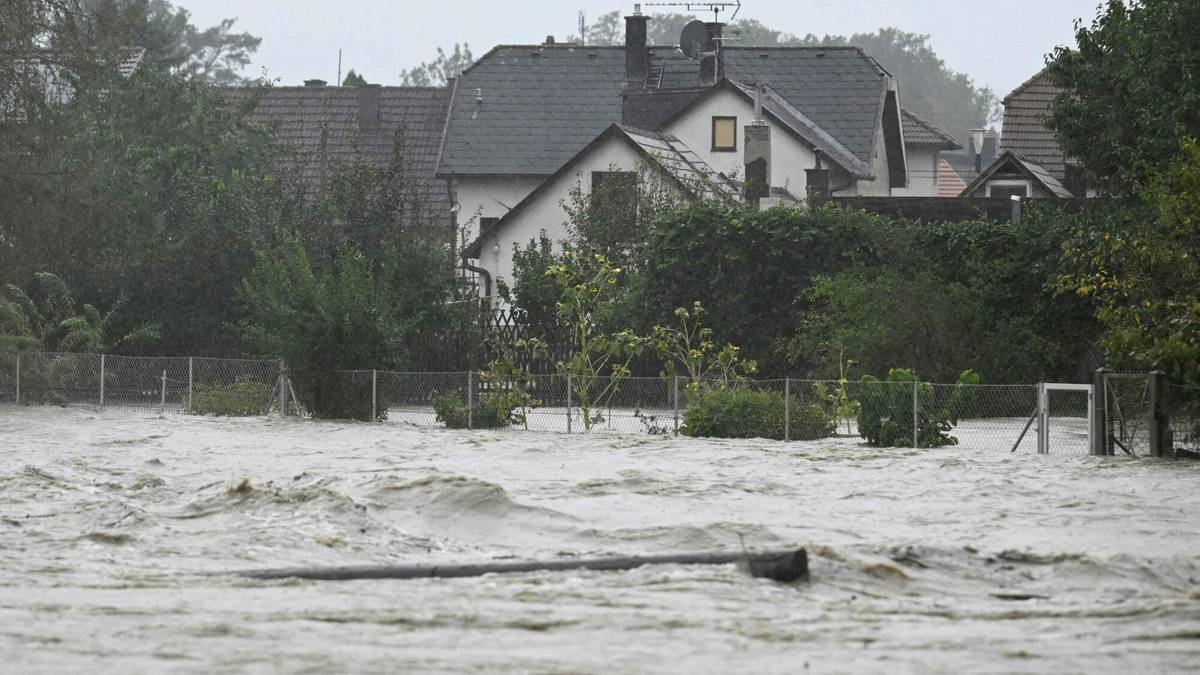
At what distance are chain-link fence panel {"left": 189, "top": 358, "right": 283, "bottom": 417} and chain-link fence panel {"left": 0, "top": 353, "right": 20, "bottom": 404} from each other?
3454 mm

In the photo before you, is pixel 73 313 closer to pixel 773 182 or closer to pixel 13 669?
pixel 773 182

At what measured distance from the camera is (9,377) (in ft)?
123

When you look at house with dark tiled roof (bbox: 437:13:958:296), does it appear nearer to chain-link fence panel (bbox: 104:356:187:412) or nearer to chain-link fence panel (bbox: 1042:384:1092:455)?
chain-link fence panel (bbox: 104:356:187:412)

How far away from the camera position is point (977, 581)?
15.1 metres

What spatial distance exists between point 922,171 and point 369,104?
19.6 metres

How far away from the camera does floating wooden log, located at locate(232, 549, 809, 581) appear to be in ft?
47.9

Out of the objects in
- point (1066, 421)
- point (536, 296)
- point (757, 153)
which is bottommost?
point (1066, 421)

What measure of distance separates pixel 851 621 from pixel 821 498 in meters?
8.97

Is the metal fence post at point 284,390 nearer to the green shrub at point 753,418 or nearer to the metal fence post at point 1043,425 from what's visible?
the green shrub at point 753,418

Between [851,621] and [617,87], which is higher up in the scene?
[617,87]

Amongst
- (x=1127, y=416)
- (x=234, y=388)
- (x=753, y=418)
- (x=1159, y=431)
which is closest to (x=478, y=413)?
(x=753, y=418)

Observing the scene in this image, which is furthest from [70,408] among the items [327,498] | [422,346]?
[327,498]

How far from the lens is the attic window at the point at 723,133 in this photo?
5397 cm

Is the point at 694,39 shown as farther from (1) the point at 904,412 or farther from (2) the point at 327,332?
(1) the point at 904,412
